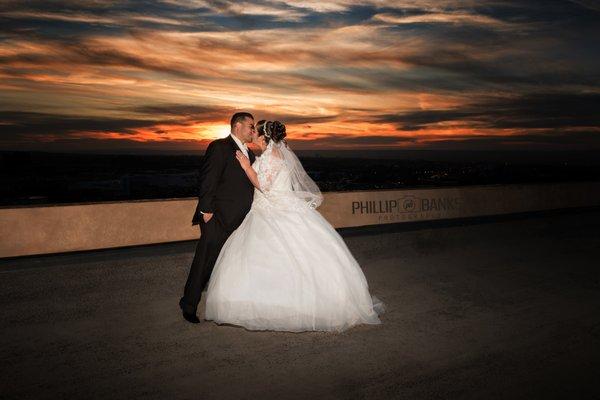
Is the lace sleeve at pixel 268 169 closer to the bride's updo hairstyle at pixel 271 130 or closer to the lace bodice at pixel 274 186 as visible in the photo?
the lace bodice at pixel 274 186

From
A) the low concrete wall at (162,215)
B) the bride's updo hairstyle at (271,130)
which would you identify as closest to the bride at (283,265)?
the bride's updo hairstyle at (271,130)

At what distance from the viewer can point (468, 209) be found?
14438 mm

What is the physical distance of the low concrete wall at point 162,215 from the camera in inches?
329

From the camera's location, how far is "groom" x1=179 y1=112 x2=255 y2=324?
517 centimetres

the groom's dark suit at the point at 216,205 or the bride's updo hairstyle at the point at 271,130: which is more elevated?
the bride's updo hairstyle at the point at 271,130

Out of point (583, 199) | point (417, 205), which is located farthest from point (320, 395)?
point (583, 199)

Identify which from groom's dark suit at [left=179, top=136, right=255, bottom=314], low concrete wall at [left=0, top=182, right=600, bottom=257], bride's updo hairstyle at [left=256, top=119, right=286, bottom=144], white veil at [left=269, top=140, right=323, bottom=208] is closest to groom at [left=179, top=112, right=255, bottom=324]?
groom's dark suit at [left=179, top=136, right=255, bottom=314]

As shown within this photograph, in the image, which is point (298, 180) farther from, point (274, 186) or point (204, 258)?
point (204, 258)

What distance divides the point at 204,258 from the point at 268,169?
1.12 meters

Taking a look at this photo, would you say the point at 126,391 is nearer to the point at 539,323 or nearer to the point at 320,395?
the point at 320,395

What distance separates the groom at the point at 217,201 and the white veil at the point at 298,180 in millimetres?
392

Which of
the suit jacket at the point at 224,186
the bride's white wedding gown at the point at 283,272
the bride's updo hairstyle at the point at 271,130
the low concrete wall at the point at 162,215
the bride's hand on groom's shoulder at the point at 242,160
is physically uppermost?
the bride's updo hairstyle at the point at 271,130

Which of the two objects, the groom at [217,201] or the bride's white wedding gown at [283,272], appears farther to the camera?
the groom at [217,201]

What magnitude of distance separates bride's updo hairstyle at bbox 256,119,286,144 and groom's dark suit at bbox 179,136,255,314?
33 centimetres
